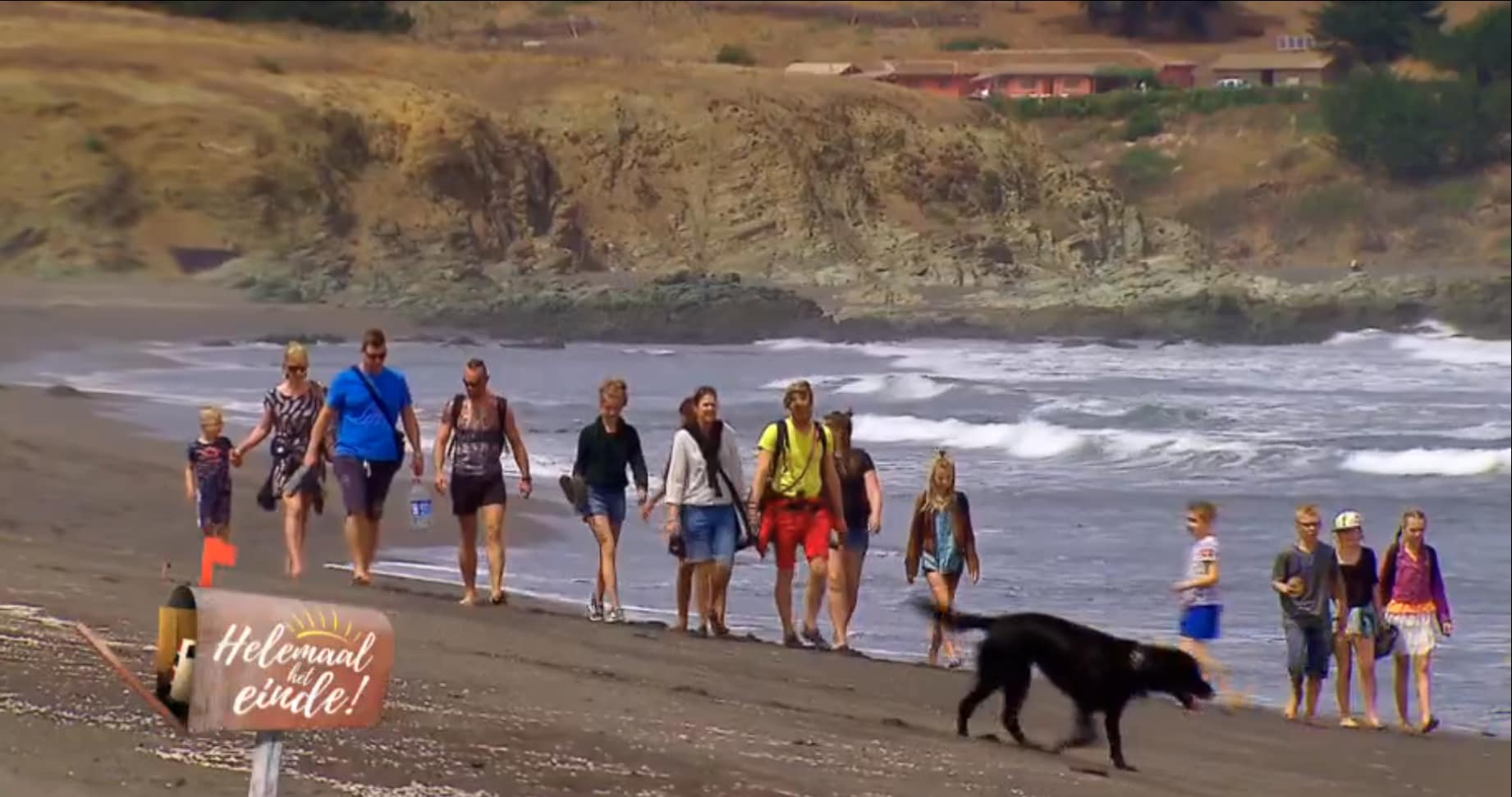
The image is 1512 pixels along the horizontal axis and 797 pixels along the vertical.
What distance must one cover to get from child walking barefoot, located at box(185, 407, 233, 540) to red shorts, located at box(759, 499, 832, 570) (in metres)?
2.56

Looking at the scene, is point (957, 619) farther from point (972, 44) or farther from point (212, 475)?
point (972, 44)

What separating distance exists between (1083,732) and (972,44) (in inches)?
2914

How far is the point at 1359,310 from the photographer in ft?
183

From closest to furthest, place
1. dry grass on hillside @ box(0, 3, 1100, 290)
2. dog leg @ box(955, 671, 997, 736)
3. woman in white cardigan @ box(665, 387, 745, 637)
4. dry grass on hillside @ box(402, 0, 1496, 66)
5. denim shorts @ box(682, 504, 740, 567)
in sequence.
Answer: dog leg @ box(955, 671, 997, 736)
woman in white cardigan @ box(665, 387, 745, 637)
denim shorts @ box(682, 504, 740, 567)
dry grass on hillside @ box(0, 3, 1100, 290)
dry grass on hillside @ box(402, 0, 1496, 66)

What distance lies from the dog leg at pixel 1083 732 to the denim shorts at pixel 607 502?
346cm

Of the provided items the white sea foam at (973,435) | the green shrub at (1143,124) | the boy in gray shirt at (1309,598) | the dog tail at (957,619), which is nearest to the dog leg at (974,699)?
the dog tail at (957,619)

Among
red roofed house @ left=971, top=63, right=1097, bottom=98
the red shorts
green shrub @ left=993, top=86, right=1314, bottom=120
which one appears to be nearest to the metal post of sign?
the red shorts

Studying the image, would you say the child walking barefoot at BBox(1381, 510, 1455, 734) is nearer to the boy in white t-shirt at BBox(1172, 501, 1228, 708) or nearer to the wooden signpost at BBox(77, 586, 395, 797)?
the boy in white t-shirt at BBox(1172, 501, 1228, 708)

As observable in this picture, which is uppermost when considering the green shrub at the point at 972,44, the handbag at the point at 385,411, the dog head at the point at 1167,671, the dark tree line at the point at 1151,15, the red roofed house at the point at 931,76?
the dark tree line at the point at 1151,15

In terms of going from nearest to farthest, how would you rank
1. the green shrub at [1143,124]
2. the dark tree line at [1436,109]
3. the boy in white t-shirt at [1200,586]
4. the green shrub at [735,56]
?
the boy in white t-shirt at [1200,586]
the green shrub at [735,56]
the dark tree line at [1436,109]
the green shrub at [1143,124]

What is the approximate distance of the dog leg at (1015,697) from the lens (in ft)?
30.5

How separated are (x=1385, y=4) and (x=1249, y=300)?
125 ft

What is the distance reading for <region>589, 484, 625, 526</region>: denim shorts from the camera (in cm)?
1227

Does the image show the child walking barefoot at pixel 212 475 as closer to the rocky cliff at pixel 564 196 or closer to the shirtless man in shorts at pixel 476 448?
the shirtless man in shorts at pixel 476 448
